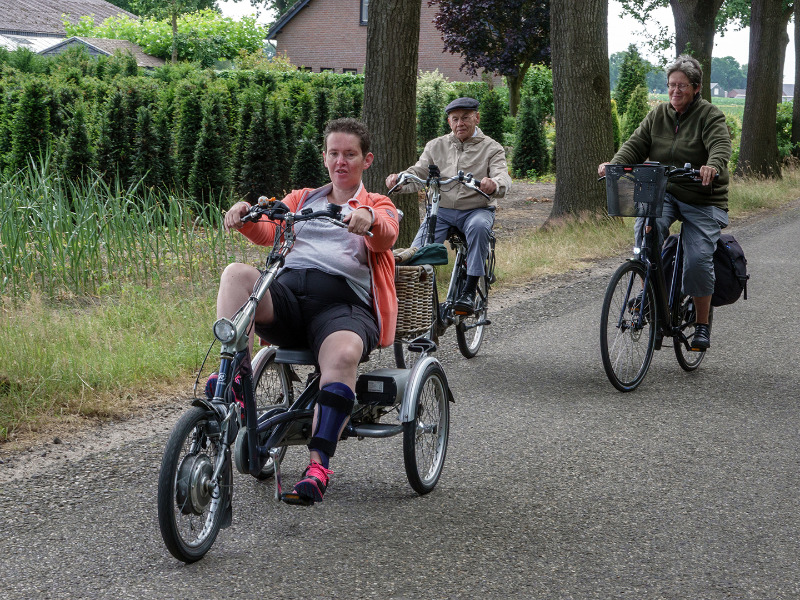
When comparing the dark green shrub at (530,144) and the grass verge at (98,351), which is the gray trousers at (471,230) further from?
the dark green shrub at (530,144)

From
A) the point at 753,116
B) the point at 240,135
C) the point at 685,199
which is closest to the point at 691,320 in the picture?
the point at 685,199

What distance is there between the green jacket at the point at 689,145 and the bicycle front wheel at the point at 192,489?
153 inches

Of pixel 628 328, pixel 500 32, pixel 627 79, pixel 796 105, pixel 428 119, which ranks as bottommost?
pixel 628 328

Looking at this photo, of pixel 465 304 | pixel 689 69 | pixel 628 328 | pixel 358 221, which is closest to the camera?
pixel 358 221

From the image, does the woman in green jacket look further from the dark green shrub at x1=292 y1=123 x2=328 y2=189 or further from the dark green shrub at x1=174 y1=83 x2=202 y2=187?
the dark green shrub at x1=292 y1=123 x2=328 y2=189

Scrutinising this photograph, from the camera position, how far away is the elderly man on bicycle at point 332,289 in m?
3.88

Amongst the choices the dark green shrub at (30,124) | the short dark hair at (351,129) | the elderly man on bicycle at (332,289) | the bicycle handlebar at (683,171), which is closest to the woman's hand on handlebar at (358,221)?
the elderly man on bicycle at (332,289)

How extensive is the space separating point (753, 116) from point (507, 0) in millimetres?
15769

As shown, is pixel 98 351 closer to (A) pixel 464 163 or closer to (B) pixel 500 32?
(A) pixel 464 163

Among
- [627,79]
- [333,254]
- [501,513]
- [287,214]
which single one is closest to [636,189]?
[333,254]

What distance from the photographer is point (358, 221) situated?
3.88m

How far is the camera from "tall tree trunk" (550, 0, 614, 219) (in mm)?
13078

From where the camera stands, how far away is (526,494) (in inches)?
175

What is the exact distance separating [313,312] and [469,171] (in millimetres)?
3214
